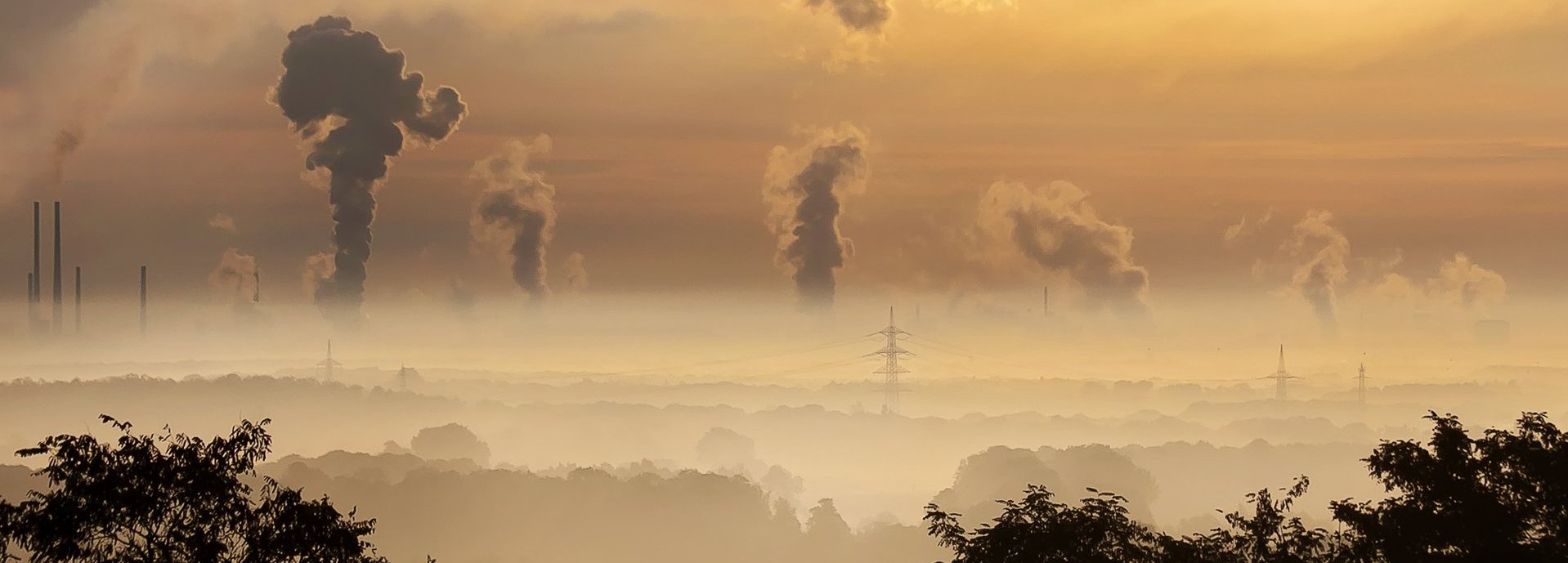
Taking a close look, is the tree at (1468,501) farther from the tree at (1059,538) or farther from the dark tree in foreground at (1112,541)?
the tree at (1059,538)

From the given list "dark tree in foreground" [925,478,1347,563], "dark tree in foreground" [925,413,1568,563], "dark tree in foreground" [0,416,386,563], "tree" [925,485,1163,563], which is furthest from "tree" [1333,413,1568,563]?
"dark tree in foreground" [0,416,386,563]

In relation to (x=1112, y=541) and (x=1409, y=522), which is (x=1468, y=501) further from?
(x=1112, y=541)

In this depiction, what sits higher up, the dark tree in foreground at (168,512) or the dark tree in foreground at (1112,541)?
the dark tree in foreground at (168,512)

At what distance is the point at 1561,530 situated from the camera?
27219 millimetres

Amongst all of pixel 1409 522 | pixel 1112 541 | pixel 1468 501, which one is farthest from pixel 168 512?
pixel 1468 501

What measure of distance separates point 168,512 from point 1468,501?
20888mm

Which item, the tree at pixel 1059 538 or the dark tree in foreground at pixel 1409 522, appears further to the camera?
the tree at pixel 1059 538

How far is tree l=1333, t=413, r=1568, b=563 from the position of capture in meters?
27.5

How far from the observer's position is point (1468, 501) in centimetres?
2786

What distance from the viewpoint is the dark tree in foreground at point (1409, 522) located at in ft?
90.8

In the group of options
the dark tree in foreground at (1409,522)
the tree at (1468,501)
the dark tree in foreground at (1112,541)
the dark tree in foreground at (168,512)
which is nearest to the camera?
the dark tree in foreground at (168,512)

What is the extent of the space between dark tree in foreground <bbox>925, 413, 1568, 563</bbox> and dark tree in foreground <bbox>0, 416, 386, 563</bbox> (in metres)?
11.4

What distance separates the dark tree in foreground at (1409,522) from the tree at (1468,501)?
19 millimetres

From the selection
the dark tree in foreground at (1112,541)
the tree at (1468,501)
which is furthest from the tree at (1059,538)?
the tree at (1468,501)
